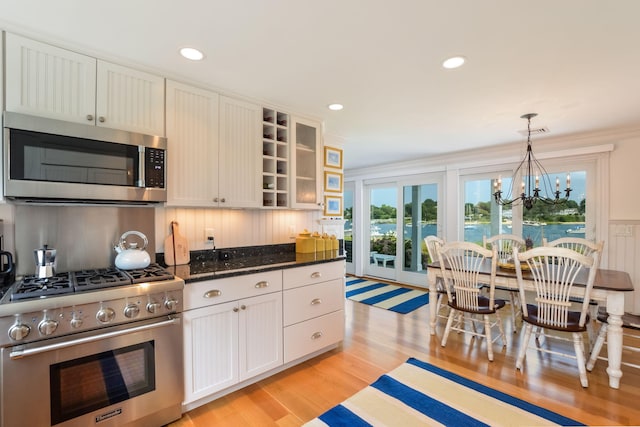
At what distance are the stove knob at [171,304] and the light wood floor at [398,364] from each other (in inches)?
29.1

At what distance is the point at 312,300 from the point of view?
2.62 metres

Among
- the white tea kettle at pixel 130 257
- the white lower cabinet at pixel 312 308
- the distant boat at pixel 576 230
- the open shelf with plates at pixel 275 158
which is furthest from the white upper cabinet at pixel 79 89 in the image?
the distant boat at pixel 576 230

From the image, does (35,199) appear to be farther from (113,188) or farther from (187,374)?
(187,374)

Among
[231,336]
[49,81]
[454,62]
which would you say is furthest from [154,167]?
[454,62]

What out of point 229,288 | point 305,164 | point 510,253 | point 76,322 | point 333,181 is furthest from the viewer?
point 333,181

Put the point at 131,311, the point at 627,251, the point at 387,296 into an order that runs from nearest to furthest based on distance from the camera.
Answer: the point at 131,311 < the point at 627,251 < the point at 387,296

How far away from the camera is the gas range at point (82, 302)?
140 centimetres

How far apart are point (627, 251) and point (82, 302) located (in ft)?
16.9

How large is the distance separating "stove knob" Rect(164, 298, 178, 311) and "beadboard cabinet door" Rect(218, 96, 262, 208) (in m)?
0.86

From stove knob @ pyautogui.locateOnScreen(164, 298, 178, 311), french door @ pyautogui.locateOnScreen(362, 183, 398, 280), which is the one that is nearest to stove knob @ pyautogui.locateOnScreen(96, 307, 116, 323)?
stove knob @ pyautogui.locateOnScreen(164, 298, 178, 311)

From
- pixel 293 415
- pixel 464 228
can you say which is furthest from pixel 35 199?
pixel 464 228

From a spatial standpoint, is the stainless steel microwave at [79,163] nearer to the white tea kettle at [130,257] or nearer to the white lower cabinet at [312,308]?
the white tea kettle at [130,257]

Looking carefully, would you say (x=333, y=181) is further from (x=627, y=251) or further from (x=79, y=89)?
(x=627, y=251)

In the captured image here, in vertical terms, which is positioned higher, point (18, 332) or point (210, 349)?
point (18, 332)
